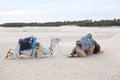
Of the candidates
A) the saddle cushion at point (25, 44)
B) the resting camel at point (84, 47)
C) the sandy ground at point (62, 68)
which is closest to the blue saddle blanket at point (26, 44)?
the saddle cushion at point (25, 44)

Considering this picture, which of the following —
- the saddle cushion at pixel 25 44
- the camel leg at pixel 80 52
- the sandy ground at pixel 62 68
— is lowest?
the sandy ground at pixel 62 68

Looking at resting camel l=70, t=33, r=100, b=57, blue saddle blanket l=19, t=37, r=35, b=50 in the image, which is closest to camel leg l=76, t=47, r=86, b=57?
resting camel l=70, t=33, r=100, b=57

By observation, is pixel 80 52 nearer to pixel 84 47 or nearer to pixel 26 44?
pixel 84 47

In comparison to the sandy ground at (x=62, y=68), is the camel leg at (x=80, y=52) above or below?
above

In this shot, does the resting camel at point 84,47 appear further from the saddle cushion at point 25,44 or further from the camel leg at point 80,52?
the saddle cushion at point 25,44

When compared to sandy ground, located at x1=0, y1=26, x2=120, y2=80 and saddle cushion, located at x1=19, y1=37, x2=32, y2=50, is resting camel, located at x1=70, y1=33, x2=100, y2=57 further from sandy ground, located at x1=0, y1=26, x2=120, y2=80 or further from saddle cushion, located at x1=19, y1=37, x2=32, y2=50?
saddle cushion, located at x1=19, y1=37, x2=32, y2=50

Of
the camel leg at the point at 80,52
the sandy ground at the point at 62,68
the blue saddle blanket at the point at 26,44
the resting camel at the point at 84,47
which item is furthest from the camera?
the blue saddle blanket at the point at 26,44

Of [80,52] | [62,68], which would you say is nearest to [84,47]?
[80,52]

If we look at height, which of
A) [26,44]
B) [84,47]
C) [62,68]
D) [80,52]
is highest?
[26,44]

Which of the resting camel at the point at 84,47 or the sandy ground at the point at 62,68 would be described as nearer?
the sandy ground at the point at 62,68

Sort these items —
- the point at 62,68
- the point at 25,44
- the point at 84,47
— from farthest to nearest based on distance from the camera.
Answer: the point at 84,47 < the point at 25,44 < the point at 62,68

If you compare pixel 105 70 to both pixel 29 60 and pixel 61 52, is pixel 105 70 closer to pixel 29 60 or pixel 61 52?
pixel 29 60

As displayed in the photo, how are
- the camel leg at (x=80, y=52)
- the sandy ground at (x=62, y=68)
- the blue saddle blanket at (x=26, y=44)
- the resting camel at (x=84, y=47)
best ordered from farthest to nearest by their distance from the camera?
the blue saddle blanket at (x=26, y=44)
the resting camel at (x=84, y=47)
the camel leg at (x=80, y=52)
the sandy ground at (x=62, y=68)

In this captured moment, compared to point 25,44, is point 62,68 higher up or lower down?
lower down
